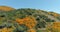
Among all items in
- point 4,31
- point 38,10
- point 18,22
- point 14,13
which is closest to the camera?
point 4,31

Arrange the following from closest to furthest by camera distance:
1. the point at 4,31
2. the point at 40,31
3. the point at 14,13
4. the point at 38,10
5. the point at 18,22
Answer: the point at 4,31, the point at 40,31, the point at 18,22, the point at 14,13, the point at 38,10

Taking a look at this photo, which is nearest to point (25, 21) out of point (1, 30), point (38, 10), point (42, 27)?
point (42, 27)

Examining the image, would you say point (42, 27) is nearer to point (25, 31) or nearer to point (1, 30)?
point (25, 31)

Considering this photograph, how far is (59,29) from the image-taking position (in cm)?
3747

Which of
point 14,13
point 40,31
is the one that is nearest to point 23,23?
point 40,31

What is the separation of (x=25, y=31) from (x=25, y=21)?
5.42 meters

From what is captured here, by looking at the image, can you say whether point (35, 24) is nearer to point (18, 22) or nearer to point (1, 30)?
point (18, 22)

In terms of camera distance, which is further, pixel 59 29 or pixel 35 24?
pixel 35 24

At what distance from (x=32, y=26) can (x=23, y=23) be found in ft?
7.10

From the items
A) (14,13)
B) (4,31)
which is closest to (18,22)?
(4,31)

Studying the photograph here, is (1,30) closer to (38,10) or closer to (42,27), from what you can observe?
(42,27)

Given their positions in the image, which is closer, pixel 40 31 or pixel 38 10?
pixel 40 31

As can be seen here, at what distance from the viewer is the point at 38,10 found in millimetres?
60062

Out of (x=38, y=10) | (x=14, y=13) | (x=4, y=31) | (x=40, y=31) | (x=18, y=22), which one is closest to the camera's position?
(x=4, y=31)
